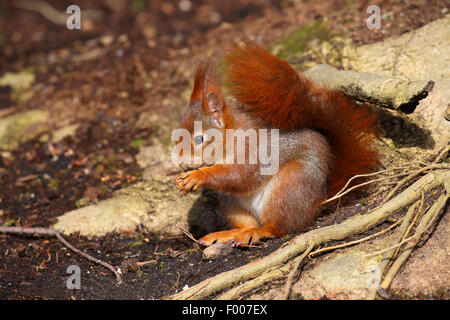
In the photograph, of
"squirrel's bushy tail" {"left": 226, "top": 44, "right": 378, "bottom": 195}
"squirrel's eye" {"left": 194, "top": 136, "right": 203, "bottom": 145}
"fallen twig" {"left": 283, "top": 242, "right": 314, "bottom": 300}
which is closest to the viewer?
"fallen twig" {"left": 283, "top": 242, "right": 314, "bottom": 300}

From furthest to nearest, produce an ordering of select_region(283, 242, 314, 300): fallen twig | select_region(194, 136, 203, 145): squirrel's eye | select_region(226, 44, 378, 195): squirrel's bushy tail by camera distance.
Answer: select_region(194, 136, 203, 145): squirrel's eye → select_region(226, 44, 378, 195): squirrel's bushy tail → select_region(283, 242, 314, 300): fallen twig

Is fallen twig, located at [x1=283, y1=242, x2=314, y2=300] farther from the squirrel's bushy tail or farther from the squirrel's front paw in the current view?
the squirrel's front paw

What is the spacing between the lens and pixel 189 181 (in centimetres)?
220

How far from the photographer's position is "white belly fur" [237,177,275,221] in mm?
2327

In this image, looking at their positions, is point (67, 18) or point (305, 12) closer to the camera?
point (305, 12)

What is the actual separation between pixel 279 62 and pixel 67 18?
3.95 meters

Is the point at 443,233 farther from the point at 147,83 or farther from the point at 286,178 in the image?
the point at 147,83

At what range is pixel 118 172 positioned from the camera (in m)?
3.05

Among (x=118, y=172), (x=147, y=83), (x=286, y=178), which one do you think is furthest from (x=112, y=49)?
(x=286, y=178)

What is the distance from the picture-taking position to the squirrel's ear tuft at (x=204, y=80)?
232 centimetres

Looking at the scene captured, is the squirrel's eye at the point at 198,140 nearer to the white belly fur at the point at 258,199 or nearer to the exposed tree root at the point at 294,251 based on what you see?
the white belly fur at the point at 258,199

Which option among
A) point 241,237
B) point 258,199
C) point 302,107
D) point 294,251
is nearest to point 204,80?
point 302,107

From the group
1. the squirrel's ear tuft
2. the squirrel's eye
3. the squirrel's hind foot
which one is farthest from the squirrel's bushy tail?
the squirrel's hind foot

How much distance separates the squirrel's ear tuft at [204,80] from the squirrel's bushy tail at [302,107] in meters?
0.12
